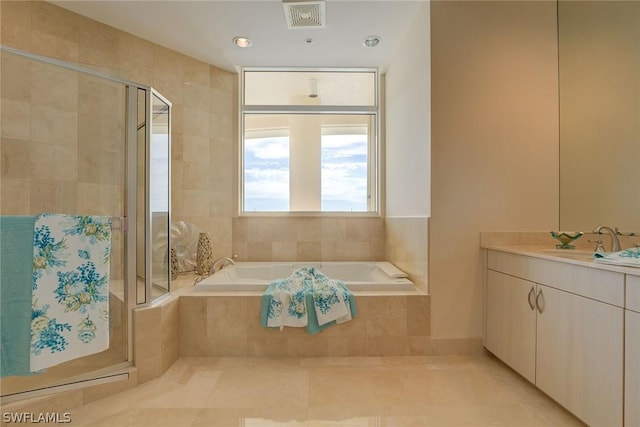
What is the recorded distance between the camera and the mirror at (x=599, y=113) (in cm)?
166

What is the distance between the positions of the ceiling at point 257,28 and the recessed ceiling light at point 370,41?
0.13 ft

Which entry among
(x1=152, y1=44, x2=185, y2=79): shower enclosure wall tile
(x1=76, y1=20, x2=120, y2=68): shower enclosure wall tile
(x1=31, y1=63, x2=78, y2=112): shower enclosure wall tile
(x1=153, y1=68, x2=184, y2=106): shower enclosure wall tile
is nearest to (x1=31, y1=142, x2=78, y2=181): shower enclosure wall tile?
(x1=31, y1=63, x2=78, y2=112): shower enclosure wall tile

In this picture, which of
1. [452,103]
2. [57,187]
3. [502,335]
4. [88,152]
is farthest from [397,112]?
[57,187]

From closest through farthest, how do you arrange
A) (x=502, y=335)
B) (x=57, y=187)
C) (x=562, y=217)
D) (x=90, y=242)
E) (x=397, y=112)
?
(x=90, y=242)
(x=57, y=187)
(x=502, y=335)
(x=562, y=217)
(x=397, y=112)

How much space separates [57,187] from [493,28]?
2.99 m

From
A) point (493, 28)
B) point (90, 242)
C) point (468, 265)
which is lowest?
point (468, 265)

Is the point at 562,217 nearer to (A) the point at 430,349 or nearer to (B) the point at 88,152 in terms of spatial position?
(A) the point at 430,349

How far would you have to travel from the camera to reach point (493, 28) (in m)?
2.05

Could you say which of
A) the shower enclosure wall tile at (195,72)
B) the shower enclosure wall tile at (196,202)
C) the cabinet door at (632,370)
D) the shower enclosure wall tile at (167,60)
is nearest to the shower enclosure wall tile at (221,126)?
the shower enclosure wall tile at (195,72)

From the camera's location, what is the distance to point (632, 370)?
1.10 meters

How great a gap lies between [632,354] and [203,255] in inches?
110

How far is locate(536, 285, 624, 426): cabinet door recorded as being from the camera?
1164 mm

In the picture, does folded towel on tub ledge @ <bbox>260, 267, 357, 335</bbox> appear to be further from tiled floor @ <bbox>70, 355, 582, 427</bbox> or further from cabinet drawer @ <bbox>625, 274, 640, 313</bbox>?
cabinet drawer @ <bbox>625, 274, 640, 313</bbox>

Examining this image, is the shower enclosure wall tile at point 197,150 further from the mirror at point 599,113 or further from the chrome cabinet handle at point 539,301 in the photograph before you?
the mirror at point 599,113
